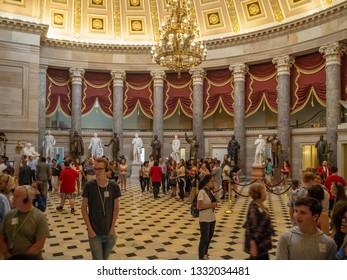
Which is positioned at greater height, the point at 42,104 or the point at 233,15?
the point at 233,15

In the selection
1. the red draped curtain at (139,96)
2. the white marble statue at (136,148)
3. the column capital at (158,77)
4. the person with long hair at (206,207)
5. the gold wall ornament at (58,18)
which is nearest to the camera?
the person with long hair at (206,207)

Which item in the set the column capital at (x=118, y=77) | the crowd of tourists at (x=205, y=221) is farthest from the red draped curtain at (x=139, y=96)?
the crowd of tourists at (x=205, y=221)

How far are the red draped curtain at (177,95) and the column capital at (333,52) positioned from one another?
352 inches

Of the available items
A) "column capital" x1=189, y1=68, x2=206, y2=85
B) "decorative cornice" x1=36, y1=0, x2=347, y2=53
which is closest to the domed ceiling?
"decorative cornice" x1=36, y1=0, x2=347, y2=53

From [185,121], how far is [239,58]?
8063 millimetres

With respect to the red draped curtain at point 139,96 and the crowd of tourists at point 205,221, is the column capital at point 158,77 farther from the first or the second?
the crowd of tourists at point 205,221

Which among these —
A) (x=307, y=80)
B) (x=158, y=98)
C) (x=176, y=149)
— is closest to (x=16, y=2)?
(x=158, y=98)

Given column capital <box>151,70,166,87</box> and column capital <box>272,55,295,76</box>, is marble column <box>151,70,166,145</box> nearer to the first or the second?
column capital <box>151,70,166,87</box>

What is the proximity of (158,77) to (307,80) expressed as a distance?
9.53 meters

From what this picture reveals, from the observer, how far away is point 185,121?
27281 millimetres

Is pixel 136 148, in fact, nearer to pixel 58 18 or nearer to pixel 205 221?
pixel 58 18

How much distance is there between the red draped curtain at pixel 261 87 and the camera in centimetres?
2020

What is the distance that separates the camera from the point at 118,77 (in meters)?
22.7

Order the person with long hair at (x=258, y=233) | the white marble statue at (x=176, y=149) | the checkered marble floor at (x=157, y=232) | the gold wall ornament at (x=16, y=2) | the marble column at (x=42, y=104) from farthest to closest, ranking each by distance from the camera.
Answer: the white marble statue at (x=176, y=149) < the marble column at (x=42, y=104) < the gold wall ornament at (x=16, y=2) < the checkered marble floor at (x=157, y=232) < the person with long hair at (x=258, y=233)
